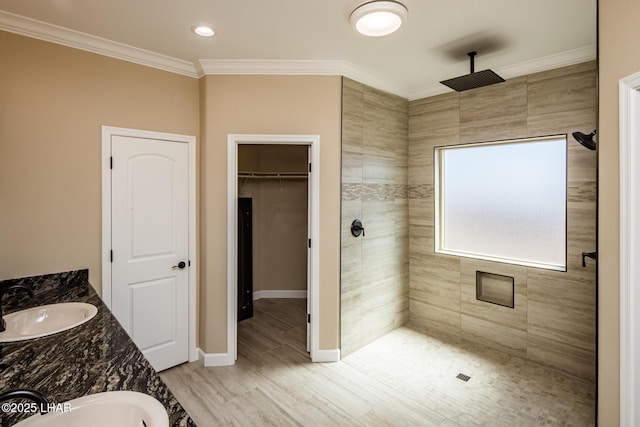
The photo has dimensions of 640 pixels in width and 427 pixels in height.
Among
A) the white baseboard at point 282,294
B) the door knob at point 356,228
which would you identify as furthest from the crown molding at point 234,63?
the white baseboard at point 282,294

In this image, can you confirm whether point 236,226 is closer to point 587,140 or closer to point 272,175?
point 272,175

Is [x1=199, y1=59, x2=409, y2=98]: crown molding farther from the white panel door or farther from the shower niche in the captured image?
the shower niche

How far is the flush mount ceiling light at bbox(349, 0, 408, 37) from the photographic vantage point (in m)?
1.90

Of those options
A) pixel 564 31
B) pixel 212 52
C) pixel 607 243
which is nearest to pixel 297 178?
pixel 212 52

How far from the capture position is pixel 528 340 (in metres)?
2.93

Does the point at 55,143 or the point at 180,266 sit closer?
the point at 55,143

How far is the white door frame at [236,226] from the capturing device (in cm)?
279

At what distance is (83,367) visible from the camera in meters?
1.19

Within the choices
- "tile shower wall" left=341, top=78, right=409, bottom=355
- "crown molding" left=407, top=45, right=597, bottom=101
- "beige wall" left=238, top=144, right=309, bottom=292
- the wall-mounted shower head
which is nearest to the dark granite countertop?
"tile shower wall" left=341, top=78, right=409, bottom=355

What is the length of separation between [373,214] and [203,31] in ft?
7.19

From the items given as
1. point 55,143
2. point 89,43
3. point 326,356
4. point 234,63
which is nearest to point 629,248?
point 326,356

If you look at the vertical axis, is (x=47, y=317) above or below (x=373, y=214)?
below

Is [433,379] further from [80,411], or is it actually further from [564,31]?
[564,31]

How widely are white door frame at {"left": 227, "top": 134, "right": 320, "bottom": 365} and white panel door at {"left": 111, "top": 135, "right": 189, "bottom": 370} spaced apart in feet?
1.35
